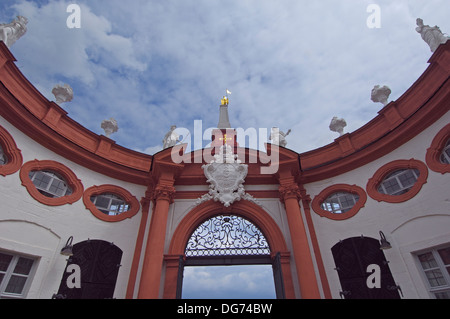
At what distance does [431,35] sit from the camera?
952 centimetres

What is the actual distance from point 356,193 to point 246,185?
4.49 metres

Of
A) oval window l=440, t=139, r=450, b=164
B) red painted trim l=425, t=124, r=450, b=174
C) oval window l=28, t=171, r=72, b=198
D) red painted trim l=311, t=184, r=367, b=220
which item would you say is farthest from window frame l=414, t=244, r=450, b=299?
oval window l=28, t=171, r=72, b=198

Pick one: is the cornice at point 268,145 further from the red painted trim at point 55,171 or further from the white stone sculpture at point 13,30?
the white stone sculpture at point 13,30

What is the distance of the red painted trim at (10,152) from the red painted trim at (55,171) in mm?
225

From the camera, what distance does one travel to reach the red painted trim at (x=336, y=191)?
9660 millimetres

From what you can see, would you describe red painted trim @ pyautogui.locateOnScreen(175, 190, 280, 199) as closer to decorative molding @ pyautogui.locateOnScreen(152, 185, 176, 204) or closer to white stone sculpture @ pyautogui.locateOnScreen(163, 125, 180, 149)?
decorative molding @ pyautogui.locateOnScreen(152, 185, 176, 204)

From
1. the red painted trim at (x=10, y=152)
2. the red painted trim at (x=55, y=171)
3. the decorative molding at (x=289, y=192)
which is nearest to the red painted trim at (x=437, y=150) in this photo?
the decorative molding at (x=289, y=192)

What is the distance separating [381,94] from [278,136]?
479 cm

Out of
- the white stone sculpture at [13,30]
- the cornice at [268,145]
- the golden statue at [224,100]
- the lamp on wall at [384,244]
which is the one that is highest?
the golden statue at [224,100]

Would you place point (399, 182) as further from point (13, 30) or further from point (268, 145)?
point (13, 30)

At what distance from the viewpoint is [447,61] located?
8445mm
